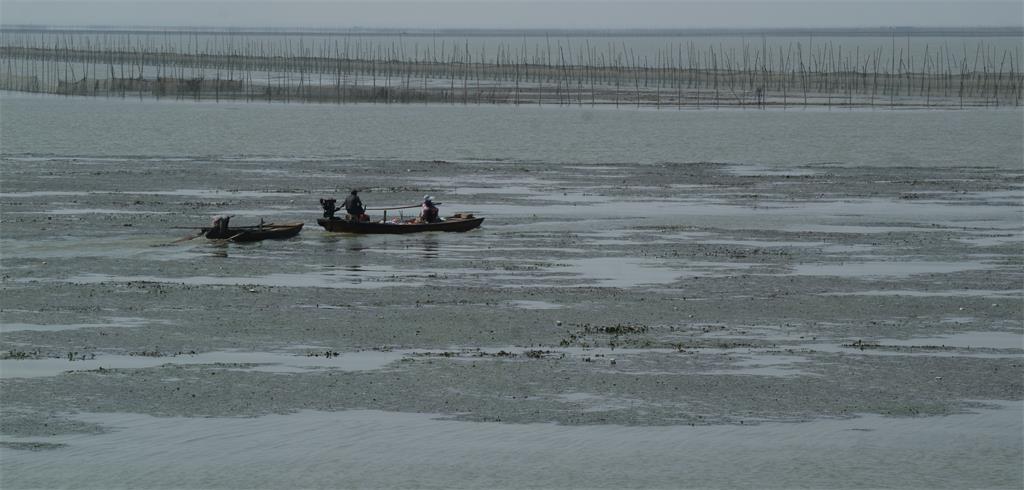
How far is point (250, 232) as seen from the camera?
34250 mm

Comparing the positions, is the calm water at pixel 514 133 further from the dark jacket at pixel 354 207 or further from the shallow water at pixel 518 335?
the dark jacket at pixel 354 207

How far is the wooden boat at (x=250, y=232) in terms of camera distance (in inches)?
1341

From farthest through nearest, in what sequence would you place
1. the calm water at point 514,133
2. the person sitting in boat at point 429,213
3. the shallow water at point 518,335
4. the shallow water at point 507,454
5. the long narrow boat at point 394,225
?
the calm water at point 514,133
the person sitting in boat at point 429,213
the long narrow boat at point 394,225
the shallow water at point 518,335
the shallow water at point 507,454

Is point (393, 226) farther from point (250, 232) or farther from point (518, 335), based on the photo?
point (518, 335)

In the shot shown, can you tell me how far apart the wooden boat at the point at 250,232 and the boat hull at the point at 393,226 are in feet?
4.50

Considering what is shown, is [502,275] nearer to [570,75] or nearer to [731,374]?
[731,374]

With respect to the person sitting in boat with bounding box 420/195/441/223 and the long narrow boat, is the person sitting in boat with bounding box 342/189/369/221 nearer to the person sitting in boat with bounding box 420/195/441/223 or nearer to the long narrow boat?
the long narrow boat

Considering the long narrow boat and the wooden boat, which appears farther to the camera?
the long narrow boat

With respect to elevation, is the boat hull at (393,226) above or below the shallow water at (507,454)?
above

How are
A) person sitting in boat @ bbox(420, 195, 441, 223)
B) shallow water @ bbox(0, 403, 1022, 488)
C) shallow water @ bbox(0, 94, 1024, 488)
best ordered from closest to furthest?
shallow water @ bbox(0, 403, 1022, 488), shallow water @ bbox(0, 94, 1024, 488), person sitting in boat @ bbox(420, 195, 441, 223)

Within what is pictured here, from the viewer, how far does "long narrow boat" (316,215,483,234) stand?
36531mm

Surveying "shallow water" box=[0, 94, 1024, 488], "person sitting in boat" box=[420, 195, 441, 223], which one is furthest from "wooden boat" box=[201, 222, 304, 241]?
"person sitting in boat" box=[420, 195, 441, 223]

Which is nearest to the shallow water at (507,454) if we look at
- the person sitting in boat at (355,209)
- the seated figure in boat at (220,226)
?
the seated figure in boat at (220,226)

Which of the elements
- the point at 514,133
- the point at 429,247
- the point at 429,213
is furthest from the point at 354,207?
the point at 514,133
